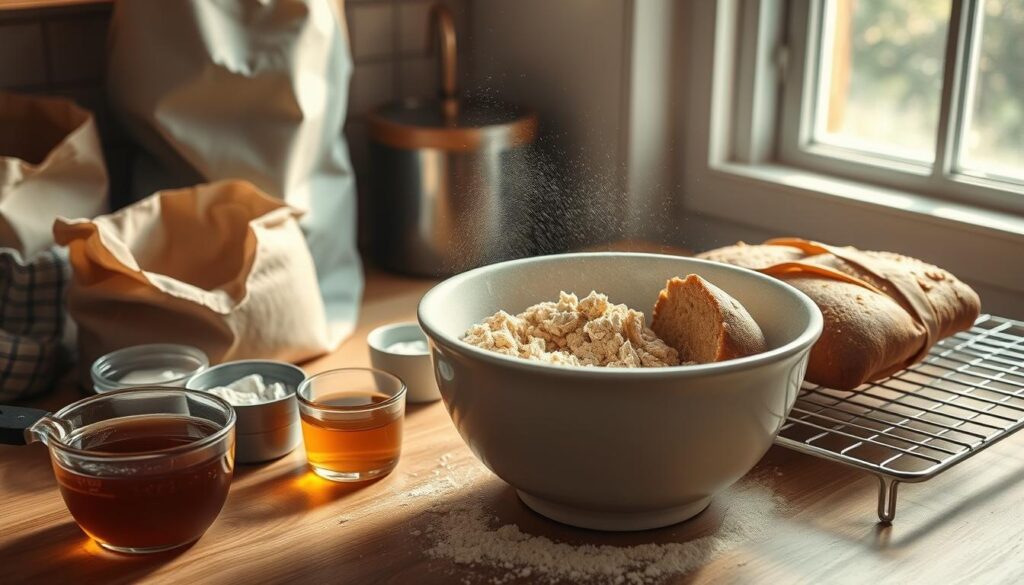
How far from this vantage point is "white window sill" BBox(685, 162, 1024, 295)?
4.02 feet

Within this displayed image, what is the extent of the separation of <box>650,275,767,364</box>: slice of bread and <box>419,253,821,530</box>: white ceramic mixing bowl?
3 centimetres

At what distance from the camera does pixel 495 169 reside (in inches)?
52.2

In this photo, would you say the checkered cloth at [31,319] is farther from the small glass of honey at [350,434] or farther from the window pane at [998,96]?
the window pane at [998,96]

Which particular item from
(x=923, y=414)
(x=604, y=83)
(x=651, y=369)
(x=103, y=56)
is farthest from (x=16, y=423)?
(x=604, y=83)

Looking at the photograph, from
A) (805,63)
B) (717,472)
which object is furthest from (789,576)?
(805,63)

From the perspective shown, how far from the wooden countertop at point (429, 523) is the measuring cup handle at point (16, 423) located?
0.07 m

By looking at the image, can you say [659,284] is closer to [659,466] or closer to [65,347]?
[659,466]

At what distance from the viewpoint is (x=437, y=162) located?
4.51 ft

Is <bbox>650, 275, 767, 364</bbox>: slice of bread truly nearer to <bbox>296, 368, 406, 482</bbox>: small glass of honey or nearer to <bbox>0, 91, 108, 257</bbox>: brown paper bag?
<bbox>296, 368, 406, 482</bbox>: small glass of honey

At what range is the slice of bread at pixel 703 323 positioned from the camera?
0.80m

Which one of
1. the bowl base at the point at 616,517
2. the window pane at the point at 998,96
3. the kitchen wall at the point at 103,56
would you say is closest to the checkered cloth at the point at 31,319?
the kitchen wall at the point at 103,56

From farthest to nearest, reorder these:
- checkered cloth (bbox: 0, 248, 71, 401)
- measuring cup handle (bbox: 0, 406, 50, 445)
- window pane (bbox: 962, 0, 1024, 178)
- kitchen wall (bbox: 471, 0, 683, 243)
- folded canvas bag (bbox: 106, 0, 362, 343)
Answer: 1. kitchen wall (bbox: 471, 0, 683, 243)
2. window pane (bbox: 962, 0, 1024, 178)
3. folded canvas bag (bbox: 106, 0, 362, 343)
4. checkered cloth (bbox: 0, 248, 71, 401)
5. measuring cup handle (bbox: 0, 406, 50, 445)

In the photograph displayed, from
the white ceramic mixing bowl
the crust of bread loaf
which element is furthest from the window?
the white ceramic mixing bowl

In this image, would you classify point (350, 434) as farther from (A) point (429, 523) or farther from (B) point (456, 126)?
(B) point (456, 126)
